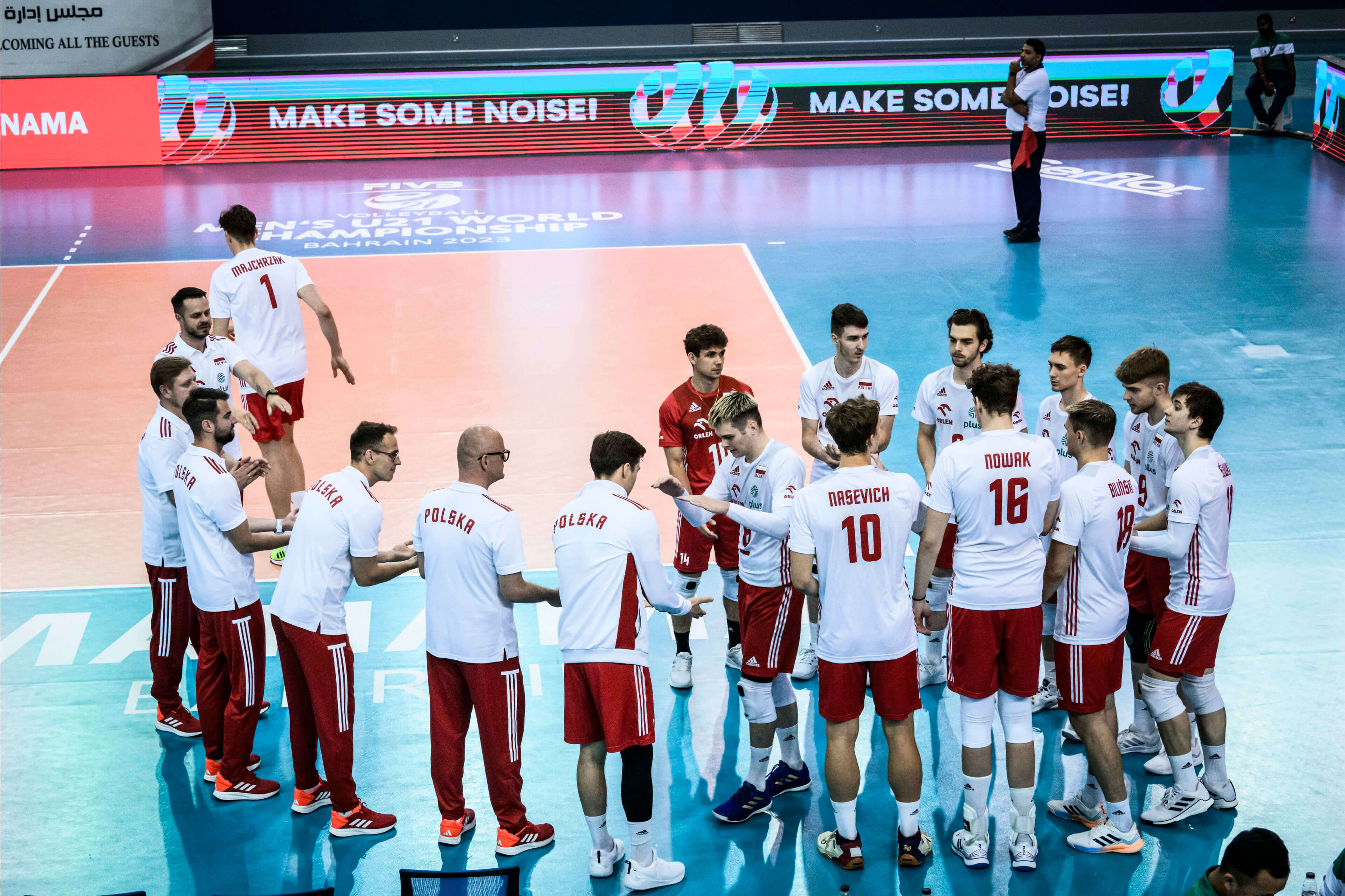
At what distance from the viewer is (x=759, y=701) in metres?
6.39

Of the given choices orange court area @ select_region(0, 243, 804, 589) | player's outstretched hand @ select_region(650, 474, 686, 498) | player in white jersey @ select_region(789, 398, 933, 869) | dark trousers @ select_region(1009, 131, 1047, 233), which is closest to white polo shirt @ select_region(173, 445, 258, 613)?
player's outstretched hand @ select_region(650, 474, 686, 498)

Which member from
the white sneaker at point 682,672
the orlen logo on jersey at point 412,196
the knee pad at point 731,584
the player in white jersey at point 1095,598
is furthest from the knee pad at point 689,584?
the orlen logo on jersey at point 412,196

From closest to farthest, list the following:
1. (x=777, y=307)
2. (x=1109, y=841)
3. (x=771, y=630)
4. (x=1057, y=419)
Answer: (x=1109, y=841) < (x=771, y=630) < (x=1057, y=419) < (x=777, y=307)

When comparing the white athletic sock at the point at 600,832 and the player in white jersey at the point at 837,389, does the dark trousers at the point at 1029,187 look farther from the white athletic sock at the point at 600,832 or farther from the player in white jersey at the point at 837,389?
the white athletic sock at the point at 600,832

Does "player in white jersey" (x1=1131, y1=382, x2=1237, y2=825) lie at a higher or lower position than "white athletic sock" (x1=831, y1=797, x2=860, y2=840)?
higher

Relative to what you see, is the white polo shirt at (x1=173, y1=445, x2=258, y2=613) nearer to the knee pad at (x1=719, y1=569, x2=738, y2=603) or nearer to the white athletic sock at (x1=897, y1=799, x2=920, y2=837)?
the knee pad at (x1=719, y1=569, x2=738, y2=603)

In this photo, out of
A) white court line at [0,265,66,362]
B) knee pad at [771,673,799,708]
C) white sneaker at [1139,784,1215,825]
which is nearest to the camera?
white sneaker at [1139,784,1215,825]

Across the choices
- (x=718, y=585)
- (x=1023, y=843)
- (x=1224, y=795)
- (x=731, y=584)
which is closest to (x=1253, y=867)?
(x=1023, y=843)

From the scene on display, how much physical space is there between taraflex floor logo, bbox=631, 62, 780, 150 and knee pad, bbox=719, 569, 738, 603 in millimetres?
16708

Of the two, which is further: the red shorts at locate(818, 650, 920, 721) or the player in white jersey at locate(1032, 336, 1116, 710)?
the player in white jersey at locate(1032, 336, 1116, 710)

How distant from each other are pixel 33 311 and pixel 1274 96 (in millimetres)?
21133

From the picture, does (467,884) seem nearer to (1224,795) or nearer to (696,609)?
(696,609)

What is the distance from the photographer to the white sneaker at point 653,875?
232 inches

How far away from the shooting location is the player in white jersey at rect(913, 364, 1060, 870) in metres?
5.84
